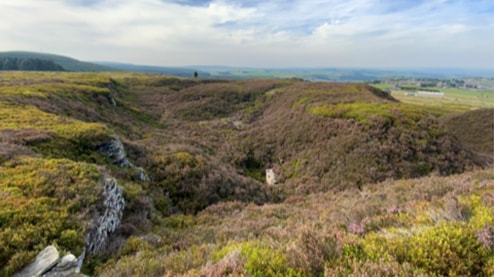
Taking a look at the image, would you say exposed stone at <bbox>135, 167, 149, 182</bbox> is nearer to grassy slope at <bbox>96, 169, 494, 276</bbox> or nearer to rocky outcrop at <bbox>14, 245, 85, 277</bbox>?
grassy slope at <bbox>96, 169, 494, 276</bbox>

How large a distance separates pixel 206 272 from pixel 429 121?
2650cm

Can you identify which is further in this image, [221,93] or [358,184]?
[221,93]

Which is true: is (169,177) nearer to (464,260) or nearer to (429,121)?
(464,260)

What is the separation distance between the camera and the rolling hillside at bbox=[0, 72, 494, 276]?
14.7 ft

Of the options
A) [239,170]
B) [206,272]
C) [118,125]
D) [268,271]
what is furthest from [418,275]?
[118,125]

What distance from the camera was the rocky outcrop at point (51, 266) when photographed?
476cm

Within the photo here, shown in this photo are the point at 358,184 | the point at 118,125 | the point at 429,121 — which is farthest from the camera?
the point at 118,125

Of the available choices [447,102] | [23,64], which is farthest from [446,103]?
[23,64]

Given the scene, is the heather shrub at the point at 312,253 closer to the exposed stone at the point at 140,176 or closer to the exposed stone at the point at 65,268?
the exposed stone at the point at 65,268

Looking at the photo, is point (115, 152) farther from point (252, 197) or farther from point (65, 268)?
point (65, 268)

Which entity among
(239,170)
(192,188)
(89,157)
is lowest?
(239,170)

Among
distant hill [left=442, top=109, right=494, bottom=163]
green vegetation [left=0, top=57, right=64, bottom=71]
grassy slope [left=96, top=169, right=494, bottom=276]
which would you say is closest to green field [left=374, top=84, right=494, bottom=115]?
distant hill [left=442, top=109, right=494, bottom=163]

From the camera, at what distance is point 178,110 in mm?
47750

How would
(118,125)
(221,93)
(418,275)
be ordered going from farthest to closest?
(221,93) → (118,125) → (418,275)
